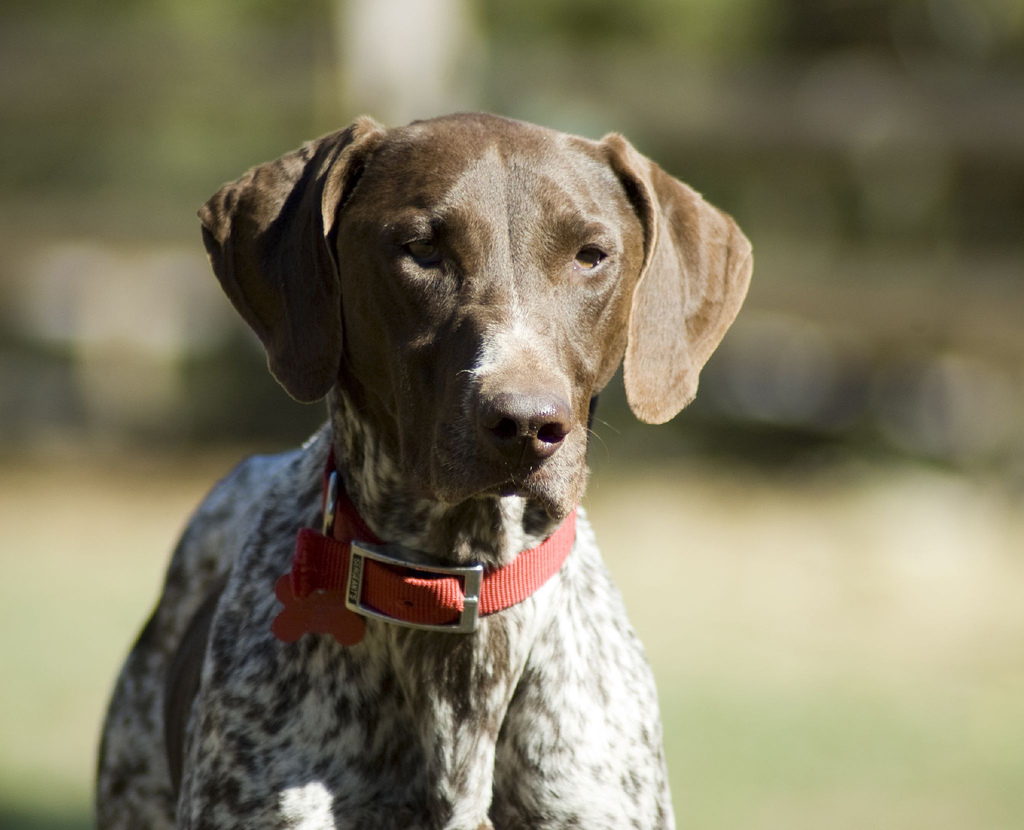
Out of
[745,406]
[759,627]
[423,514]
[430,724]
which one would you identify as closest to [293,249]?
[423,514]

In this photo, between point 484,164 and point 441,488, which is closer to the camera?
point 441,488

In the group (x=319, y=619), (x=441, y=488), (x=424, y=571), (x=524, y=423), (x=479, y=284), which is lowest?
(x=319, y=619)

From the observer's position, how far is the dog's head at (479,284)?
9.20ft

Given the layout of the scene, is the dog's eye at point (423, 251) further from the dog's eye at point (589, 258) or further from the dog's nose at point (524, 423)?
the dog's nose at point (524, 423)

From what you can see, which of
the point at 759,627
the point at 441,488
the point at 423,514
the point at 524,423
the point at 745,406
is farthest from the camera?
the point at 745,406

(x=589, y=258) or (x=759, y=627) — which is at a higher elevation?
(x=589, y=258)

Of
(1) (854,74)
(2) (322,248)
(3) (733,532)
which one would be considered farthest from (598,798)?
(1) (854,74)

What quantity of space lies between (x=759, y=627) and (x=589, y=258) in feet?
17.5

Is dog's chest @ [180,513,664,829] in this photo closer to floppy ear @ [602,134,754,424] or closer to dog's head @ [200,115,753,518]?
dog's head @ [200,115,753,518]

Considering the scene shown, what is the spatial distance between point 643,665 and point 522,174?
1142 mm

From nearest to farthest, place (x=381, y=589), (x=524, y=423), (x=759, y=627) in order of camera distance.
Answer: (x=524, y=423) < (x=381, y=589) < (x=759, y=627)

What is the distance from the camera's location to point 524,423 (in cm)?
265

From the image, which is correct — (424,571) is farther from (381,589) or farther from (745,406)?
(745,406)

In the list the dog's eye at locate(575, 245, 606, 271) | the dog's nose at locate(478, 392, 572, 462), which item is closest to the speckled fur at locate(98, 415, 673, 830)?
the dog's nose at locate(478, 392, 572, 462)
